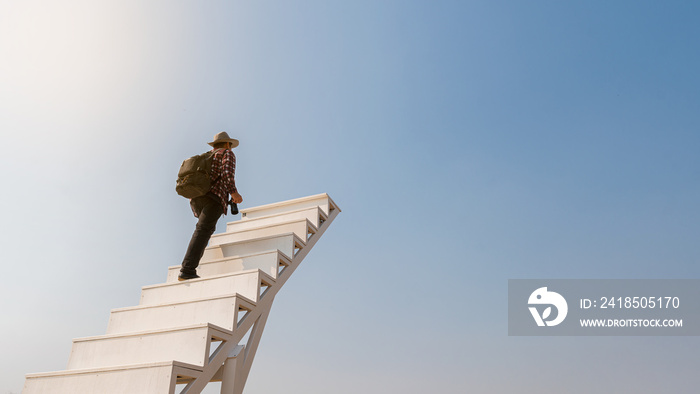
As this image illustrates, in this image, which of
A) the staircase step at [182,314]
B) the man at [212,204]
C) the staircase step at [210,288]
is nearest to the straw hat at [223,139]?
the man at [212,204]

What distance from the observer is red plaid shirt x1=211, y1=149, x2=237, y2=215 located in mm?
4297

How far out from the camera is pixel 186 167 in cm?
423

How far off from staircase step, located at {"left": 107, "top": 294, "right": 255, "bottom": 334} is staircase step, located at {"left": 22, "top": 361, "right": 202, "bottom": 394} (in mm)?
441

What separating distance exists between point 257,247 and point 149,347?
1304 millimetres

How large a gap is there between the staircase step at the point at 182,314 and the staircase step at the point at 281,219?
4.23ft

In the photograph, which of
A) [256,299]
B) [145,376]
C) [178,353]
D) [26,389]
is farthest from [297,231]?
[26,389]

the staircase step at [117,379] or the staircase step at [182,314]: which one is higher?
the staircase step at [182,314]

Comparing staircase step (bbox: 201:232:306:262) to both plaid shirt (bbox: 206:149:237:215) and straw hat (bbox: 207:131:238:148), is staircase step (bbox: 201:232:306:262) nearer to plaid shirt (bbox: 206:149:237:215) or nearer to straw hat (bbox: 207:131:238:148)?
plaid shirt (bbox: 206:149:237:215)

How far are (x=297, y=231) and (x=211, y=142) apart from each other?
105 cm

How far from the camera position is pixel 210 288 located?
13.1 feet

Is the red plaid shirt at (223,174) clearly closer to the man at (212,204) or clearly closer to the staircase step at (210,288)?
the man at (212,204)

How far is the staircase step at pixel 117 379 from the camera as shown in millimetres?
2953

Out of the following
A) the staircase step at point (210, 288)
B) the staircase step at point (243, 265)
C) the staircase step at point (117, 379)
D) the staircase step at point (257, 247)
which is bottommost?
the staircase step at point (117, 379)

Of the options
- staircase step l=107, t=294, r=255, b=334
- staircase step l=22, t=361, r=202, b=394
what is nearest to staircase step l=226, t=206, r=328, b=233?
staircase step l=107, t=294, r=255, b=334
